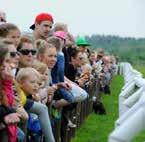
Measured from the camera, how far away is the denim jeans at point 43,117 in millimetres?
5850

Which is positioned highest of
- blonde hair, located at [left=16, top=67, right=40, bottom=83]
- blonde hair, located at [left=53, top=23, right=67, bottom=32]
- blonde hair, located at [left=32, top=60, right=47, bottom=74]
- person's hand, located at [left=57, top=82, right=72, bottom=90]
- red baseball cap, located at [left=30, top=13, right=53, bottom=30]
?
red baseball cap, located at [left=30, top=13, right=53, bottom=30]

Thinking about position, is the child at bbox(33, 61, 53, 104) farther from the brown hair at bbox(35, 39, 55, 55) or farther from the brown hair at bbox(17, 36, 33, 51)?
the brown hair at bbox(35, 39, 55, 55)

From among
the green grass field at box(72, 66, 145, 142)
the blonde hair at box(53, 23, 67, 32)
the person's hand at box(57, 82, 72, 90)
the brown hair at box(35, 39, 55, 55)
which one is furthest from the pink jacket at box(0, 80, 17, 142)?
the green grass field at box(72, 66, 145, 142)

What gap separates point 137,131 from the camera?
10.8 feet

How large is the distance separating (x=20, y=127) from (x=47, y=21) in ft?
9.57

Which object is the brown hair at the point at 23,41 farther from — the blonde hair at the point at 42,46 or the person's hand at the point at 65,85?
the person's hand at the point at 65,85

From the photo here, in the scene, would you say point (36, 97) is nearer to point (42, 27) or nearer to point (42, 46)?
point (42, 46)

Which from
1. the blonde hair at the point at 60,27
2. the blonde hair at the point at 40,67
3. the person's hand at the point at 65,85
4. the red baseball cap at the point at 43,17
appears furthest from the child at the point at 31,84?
the blonde hair at the point at 60,27

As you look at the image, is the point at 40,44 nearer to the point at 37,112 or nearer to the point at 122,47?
the point at 37,112

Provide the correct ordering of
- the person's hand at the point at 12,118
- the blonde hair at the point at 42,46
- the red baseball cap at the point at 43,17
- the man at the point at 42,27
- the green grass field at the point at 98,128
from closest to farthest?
the person's hand at the point at 12,118
the blonde hair at the point at 42,46
the man at the point at 42,27
the red baseball cap at the point at 43,17
the green grass field at the point at 98,128

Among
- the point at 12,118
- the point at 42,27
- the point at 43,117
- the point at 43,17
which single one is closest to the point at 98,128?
the point at 43,17

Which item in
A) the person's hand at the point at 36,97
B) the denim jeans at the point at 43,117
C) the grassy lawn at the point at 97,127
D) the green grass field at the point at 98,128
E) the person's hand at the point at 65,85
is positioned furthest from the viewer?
the grassy lawn at the point at 97,127

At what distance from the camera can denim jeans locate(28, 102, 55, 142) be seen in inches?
230

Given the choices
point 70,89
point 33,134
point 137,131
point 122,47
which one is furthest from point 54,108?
point 122,47
